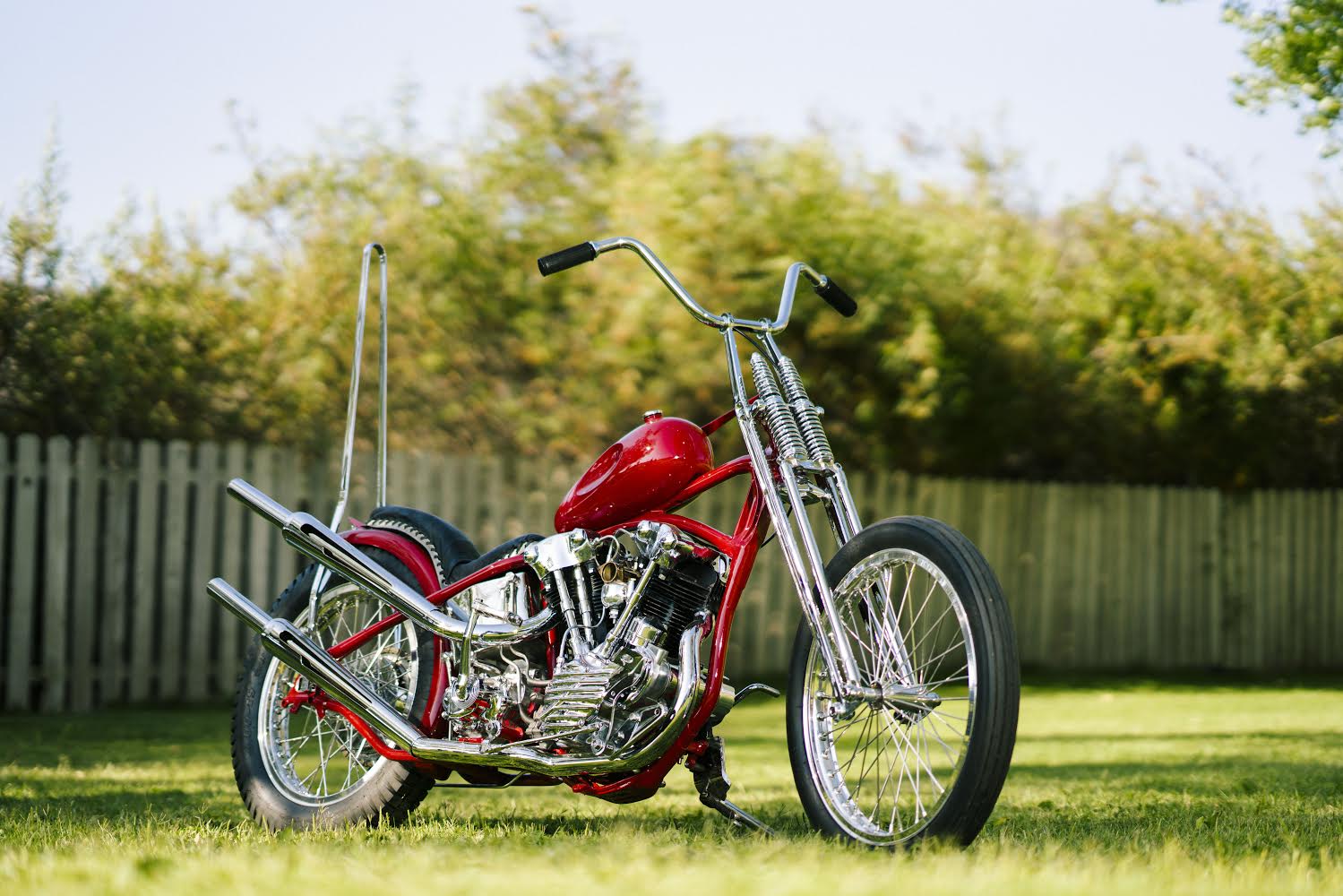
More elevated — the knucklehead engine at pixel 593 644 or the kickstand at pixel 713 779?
the knucklehead engine at pixel 593 644

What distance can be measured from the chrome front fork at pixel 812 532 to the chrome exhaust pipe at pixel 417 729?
0.32 m

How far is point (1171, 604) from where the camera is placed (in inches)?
498

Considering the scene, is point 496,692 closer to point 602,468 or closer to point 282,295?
point 602,468

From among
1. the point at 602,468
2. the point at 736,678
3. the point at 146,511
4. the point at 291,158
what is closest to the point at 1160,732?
the point at 736,678

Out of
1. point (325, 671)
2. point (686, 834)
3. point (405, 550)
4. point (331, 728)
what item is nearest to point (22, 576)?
point (331, 728)

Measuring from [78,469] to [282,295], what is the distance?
198cm

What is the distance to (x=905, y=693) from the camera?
3.17 metres

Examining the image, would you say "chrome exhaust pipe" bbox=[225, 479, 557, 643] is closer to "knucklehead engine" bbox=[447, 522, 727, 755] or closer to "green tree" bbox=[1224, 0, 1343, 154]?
"knucklehead engine" bbox=[447, 522, 727, 755]

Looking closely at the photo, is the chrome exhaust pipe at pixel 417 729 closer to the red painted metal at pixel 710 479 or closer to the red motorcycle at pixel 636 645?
the red motorcycle at pixel 636 645

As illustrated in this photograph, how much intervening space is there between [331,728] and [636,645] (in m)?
1.31

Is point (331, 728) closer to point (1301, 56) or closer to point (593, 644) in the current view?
point (593, 644)

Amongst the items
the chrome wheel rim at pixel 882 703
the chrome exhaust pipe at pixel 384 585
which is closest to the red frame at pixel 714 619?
the chrome exhaust pipe at pixel 384 585

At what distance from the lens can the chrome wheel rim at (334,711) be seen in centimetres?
416

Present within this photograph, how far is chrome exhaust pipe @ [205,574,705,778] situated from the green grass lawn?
191mm
